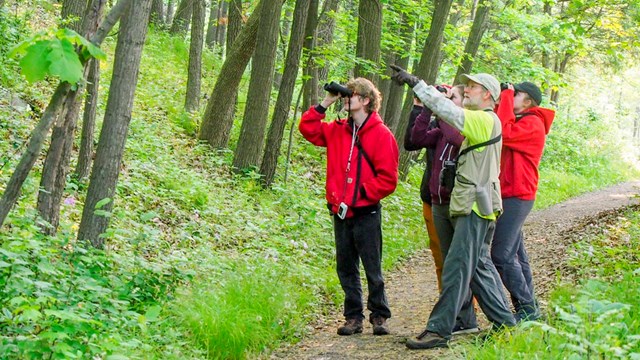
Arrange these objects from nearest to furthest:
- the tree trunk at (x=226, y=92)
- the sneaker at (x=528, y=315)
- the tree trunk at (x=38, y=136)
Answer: the tree trunk at (x=38, y=136) < the sneaker at (x=528, y=315) < the tree trunk at (x=226, y=92)

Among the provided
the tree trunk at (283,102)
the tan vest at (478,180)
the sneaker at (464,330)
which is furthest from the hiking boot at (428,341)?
the tree trunk at (283,102)

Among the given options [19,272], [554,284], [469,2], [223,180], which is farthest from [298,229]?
[469,2]

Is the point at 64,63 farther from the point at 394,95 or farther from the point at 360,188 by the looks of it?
the point at 394,95

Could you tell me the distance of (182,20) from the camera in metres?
19.9

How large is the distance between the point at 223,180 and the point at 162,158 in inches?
40.7

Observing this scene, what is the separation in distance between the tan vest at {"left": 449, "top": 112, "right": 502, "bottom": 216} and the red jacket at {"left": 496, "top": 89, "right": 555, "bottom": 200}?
71cm

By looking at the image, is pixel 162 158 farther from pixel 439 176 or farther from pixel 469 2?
pixel 469 2

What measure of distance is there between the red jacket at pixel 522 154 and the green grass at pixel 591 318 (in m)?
0.97

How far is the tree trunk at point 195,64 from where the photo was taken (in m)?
13.6

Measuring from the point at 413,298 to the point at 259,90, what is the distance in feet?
15.5

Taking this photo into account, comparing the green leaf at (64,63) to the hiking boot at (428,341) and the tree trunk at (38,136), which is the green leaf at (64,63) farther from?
the hiking boot at (428,341)

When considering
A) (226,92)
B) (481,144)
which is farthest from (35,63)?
(226,92)

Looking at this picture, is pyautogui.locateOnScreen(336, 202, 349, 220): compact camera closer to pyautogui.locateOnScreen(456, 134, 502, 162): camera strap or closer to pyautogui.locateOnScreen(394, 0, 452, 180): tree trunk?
A: pyautogui.locateOnScreen(456, 134, 502, 162): camera strap

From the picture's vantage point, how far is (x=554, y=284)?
23.0ft
